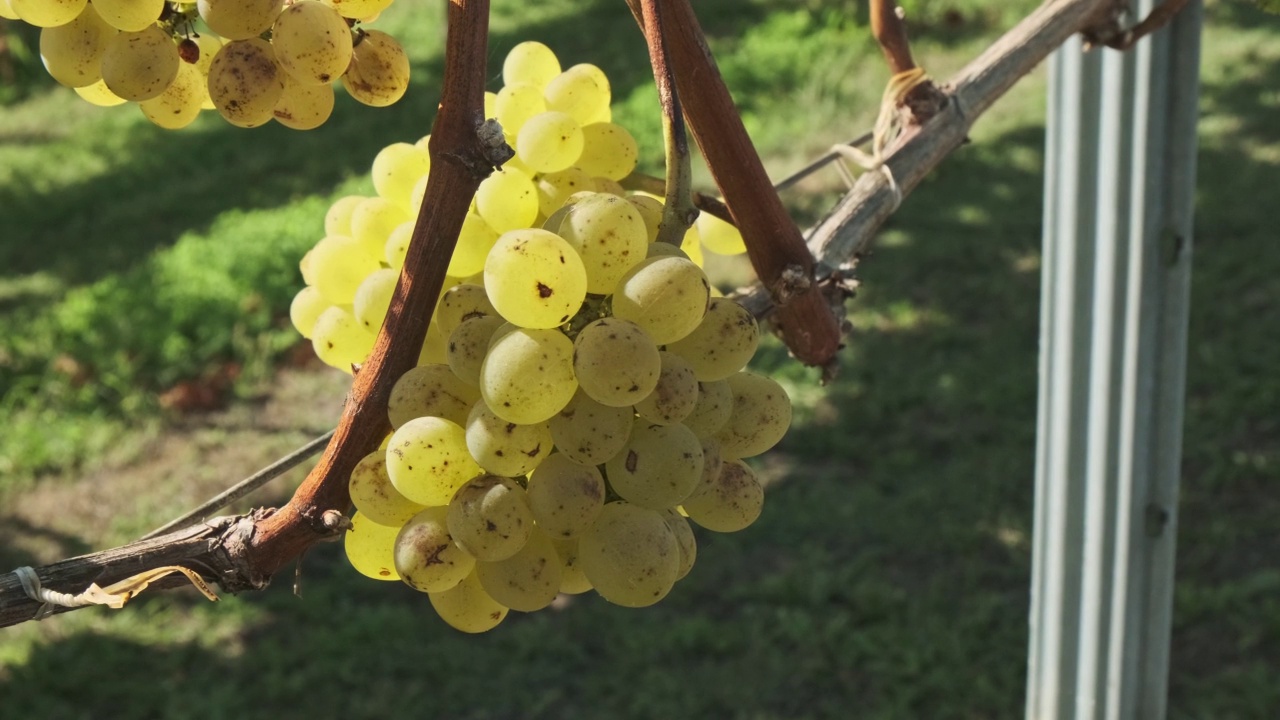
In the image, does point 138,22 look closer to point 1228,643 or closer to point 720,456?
point 720,456

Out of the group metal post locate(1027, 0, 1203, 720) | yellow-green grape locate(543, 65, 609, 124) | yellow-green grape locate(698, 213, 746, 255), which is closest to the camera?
yellow-green grape locate(543, 65, 609, 124)

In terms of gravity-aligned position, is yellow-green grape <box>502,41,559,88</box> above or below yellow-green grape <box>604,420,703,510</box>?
above

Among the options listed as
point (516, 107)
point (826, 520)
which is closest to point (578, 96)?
point (516, 107)

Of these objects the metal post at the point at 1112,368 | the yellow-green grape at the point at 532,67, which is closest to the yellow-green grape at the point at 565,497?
the yellow-green grape at the point at 532,67

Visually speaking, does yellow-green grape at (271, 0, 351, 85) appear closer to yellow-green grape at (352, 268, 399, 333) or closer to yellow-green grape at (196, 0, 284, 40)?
yellow-green grape at (196, 0, 284, 40)

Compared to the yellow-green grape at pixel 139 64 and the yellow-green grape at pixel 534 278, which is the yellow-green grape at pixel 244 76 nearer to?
the yellow-green grape at pixel 139 64

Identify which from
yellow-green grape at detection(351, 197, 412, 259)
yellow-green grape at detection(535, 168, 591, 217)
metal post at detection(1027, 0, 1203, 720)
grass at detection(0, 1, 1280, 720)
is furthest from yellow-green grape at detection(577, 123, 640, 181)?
grass at detection(0, 1, 1280, 720)
